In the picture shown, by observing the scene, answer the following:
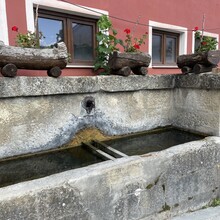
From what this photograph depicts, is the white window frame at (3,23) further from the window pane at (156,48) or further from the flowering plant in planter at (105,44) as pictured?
the window pane at (156,48)

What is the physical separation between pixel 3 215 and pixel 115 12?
3208mm

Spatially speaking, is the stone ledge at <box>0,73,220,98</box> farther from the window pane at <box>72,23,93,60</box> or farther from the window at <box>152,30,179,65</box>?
the window at <box>152,30,179,65</box>

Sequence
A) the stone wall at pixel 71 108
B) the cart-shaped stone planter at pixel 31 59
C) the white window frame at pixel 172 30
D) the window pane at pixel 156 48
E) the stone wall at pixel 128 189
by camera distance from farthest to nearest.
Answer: the window pane at pixel 156 48 → the white window frame at pixel 172 30 → the stone wall at pixel 71 108 → the cart-shaped stone planter at pixel 31 59 → the stone wall at pixel 128 189

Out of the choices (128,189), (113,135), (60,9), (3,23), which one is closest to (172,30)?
(60,9)

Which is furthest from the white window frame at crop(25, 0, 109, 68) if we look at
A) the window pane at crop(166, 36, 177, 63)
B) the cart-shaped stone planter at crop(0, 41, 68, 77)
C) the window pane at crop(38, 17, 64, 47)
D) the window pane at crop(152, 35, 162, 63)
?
the window pane at crop(166, 36, 177, 63)

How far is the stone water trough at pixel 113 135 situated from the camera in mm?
1350

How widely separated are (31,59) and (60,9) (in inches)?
47.8

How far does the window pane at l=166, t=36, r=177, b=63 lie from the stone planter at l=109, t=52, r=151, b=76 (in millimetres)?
2110

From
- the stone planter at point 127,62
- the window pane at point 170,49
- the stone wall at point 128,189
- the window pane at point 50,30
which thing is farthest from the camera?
the window pane at point 170,49

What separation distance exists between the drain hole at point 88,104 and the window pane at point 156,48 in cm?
237

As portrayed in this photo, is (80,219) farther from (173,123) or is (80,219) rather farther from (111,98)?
(173,123)

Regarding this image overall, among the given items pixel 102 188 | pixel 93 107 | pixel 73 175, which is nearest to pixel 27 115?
pixel 93 107

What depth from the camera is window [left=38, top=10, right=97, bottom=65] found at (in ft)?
9.48

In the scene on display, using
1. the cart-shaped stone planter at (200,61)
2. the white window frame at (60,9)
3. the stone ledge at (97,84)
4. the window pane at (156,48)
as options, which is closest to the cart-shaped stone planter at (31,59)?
the stone ledge at (97,84)
